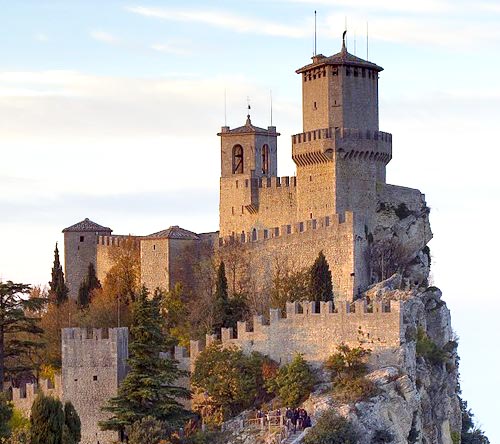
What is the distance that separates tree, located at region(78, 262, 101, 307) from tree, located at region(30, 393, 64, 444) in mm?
21557

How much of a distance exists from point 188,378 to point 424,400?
9327mm

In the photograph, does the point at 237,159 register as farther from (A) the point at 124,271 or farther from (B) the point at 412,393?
(B) the point at 412,393

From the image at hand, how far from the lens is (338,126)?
102 m

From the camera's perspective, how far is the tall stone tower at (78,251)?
112 meters

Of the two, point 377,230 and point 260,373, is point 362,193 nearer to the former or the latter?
point 377,230

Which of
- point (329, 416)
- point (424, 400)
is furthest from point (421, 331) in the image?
point (329, 416)

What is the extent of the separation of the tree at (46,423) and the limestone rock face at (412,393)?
9820mm

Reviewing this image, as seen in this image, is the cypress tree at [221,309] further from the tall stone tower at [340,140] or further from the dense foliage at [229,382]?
A: the tall stone tower at [340,140]

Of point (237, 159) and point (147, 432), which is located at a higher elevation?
point (237, 159)

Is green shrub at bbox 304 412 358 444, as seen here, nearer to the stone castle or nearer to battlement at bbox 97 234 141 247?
the stone castle

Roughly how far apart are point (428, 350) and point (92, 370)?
13.6 m

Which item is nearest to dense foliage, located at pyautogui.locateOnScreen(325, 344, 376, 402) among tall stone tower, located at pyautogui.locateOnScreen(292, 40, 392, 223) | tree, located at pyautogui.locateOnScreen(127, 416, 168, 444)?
tree, located at pyautogui.locateOnScreen(127, 416, 168, 444)

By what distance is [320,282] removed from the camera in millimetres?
94688

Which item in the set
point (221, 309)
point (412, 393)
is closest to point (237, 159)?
point (221, 309)
